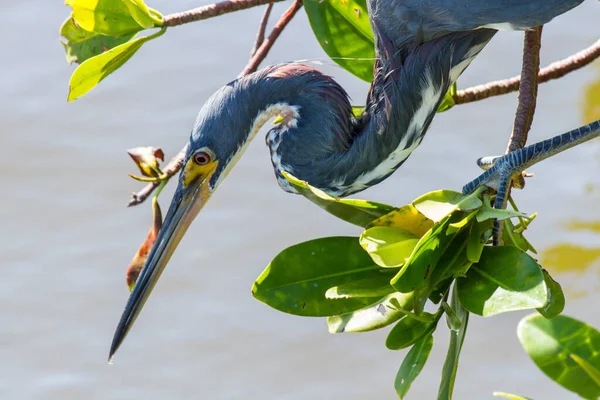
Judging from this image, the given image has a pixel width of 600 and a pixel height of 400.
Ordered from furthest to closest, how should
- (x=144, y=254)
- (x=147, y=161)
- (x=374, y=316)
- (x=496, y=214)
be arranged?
(x=144, y=254) < (x=147, y=161) < (x=374, y=316) < (x=496, y=214)

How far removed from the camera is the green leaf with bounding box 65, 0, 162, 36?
2.48m

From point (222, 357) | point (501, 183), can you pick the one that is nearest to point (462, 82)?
point (222, 357)

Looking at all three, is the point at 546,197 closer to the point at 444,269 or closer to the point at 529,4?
the point at 529,4

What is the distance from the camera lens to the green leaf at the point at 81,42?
2.77 meters

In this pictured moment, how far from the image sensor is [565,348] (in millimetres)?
1646

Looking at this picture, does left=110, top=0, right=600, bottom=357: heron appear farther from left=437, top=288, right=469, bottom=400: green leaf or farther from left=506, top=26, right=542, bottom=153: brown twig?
left=437, top=288, right=469, bottom=400: green leaf

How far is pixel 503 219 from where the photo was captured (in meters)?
1.83

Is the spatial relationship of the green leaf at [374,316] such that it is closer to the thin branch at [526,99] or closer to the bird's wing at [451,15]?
the thin branch at [526,99]

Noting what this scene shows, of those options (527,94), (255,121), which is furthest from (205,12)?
(527,94)

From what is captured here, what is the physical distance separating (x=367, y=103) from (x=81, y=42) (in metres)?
0.81

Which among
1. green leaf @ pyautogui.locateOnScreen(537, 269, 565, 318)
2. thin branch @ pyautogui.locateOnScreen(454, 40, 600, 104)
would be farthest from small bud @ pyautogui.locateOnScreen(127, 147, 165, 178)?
green leaf @ pyautogui.locateOnScreen(537, 269, 565, 318)

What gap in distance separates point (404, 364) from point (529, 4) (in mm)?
997

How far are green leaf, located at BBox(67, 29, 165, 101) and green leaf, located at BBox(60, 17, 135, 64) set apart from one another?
0.26 metres

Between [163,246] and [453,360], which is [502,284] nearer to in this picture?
[453,360]
